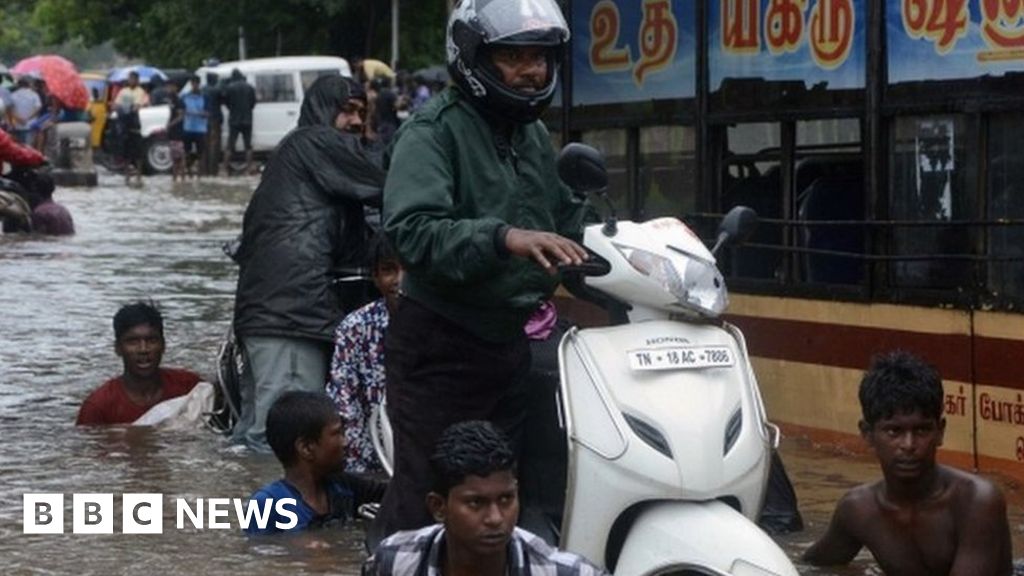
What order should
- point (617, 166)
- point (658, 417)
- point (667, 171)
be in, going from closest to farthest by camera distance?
point (658, 417) < point (667, 171) < point (617, 166)

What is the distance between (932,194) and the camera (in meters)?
9.48

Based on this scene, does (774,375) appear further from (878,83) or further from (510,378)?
(510,378)

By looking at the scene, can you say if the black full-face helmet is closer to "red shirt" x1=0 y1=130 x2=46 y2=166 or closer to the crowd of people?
the crowd of people

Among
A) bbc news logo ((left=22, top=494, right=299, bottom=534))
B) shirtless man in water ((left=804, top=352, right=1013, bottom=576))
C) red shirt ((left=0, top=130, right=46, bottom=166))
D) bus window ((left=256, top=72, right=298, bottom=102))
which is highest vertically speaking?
bus window ((left=256, top=72, right=298, bottom=102))

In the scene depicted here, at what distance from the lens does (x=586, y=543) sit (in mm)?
5461

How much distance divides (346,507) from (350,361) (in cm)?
68

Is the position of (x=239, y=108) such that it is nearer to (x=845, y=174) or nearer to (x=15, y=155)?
(x=15, y=155)

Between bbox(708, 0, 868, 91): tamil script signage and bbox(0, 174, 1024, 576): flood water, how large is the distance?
1581mm

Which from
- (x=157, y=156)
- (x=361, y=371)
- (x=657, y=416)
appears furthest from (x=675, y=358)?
(x=157, y=156)

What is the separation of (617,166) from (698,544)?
6.51m

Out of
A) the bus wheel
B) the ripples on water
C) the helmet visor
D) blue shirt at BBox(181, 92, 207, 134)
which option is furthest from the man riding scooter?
the bus wheel

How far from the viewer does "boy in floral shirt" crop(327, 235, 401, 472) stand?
8547 mm

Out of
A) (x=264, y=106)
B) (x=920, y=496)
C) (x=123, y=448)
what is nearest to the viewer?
(x=920, y=496)

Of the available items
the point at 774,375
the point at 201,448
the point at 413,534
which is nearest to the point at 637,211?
the point at 774,375
